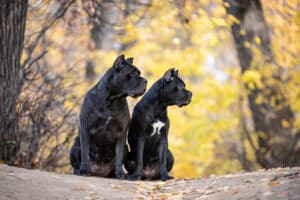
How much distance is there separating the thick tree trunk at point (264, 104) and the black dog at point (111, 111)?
240 inches

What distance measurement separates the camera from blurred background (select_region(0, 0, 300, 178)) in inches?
368

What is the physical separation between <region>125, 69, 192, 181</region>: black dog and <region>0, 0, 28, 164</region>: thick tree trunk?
1.85 meters

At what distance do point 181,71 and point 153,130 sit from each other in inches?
466

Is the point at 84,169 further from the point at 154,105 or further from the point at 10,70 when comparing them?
the point at 10,70

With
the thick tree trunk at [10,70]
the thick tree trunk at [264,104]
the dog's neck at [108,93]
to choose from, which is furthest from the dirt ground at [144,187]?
the thick tree trunk at [264,104]

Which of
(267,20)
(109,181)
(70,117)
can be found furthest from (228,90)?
(109,181)

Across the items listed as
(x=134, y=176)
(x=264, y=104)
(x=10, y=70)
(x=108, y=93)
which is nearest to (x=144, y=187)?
(x=134, y=176)

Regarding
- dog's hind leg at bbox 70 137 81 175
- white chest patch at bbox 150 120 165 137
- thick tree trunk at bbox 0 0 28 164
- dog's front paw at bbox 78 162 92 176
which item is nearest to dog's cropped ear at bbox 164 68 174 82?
white chest patch at bbox 150 120 165 137

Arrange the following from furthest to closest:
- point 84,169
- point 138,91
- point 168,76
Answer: point 168,76 → point 84,169 → point 138,91

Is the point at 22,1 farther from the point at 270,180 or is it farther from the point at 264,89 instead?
the point at 264,89

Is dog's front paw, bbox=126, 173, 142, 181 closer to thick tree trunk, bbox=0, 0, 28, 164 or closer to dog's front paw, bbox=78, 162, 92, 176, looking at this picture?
dog's front paw, bbox=78, 162, 92, 176

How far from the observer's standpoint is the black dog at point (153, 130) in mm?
8453

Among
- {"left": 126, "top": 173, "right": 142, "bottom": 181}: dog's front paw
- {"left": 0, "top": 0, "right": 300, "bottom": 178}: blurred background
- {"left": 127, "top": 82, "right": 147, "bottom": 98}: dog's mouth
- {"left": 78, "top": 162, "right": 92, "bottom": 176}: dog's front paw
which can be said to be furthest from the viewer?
{"left": 0, "top": 0, "right": 300, "bottom": 178}: blurred background

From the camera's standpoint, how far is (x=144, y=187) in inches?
292
